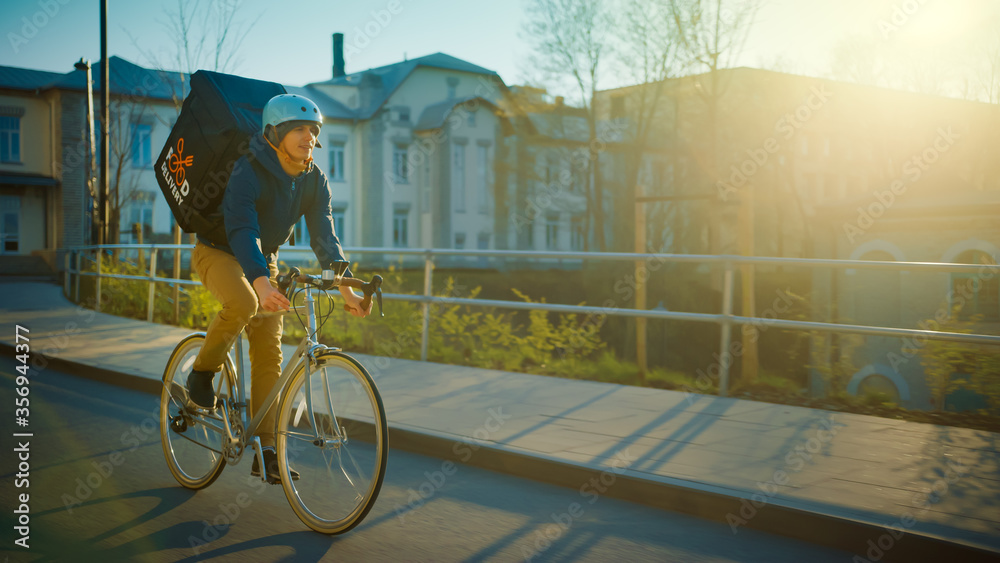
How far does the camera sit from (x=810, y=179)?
2089 inches

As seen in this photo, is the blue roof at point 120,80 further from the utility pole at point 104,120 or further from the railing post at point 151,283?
the railing post at point 151,283

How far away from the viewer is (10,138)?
1559 inches

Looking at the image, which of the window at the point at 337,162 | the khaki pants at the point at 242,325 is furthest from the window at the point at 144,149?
the khaki pants at the point at 242,325

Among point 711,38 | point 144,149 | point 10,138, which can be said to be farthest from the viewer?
point 144,149

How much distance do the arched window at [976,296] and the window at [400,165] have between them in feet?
132

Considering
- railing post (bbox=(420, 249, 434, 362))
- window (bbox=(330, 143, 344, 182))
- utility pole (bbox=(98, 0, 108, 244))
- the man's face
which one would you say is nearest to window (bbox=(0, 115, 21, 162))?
window (bbox=(330, 143, 344, 182))

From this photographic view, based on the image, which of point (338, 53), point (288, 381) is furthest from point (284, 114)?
point (338, 53)

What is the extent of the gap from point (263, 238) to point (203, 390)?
0.96 metres

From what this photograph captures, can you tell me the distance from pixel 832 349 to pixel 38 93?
41.0 meters

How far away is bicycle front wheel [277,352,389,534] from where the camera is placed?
3.78 metres

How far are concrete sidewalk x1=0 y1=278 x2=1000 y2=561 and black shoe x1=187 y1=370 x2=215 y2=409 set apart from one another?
120 centimetres

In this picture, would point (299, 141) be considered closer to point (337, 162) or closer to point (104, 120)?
point (104, 120)

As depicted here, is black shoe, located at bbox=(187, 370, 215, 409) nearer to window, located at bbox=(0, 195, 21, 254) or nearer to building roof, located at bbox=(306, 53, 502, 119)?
window, located at bbox=(0, 195, 21, 254)

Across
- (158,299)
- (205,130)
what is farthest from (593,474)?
(158,299)
